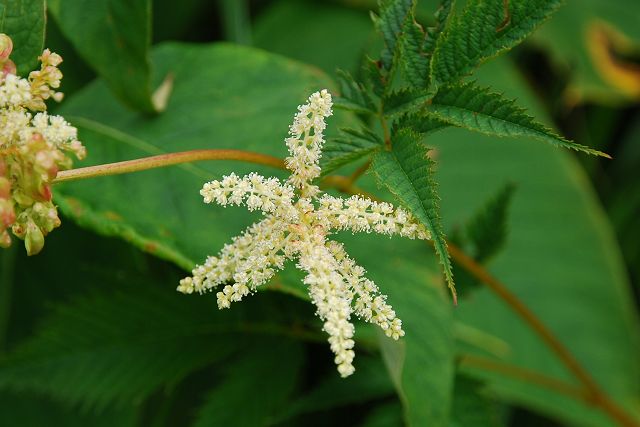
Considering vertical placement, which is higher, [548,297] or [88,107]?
[88,107]

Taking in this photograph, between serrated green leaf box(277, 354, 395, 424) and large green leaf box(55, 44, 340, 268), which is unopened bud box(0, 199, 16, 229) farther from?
serrated green leaf box(277, 354, 395, 424)

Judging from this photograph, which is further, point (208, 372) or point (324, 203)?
point (208, 372)

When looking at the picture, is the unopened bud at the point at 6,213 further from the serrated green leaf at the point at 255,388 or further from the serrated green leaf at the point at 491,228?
the serrated green leaf at the point at 491,228

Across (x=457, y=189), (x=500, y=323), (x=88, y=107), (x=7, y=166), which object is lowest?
(x=500, y=323)

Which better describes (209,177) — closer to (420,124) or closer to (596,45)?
(420,124)

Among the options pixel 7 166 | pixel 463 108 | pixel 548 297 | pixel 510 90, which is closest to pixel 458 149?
pixel 510 90

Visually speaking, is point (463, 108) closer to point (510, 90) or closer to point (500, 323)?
point (500, 323)

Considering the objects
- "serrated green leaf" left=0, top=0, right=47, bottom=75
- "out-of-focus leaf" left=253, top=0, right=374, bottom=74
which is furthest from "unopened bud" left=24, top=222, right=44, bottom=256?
"out-of-focus leaf" left=253, top=0, right=374, bottom=74

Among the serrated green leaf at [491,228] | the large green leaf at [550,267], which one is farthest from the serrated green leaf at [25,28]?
the large green leaf at [550,267]

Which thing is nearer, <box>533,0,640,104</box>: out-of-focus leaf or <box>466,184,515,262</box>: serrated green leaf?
<box>466,184,515,262</box>: serrated green leaf
